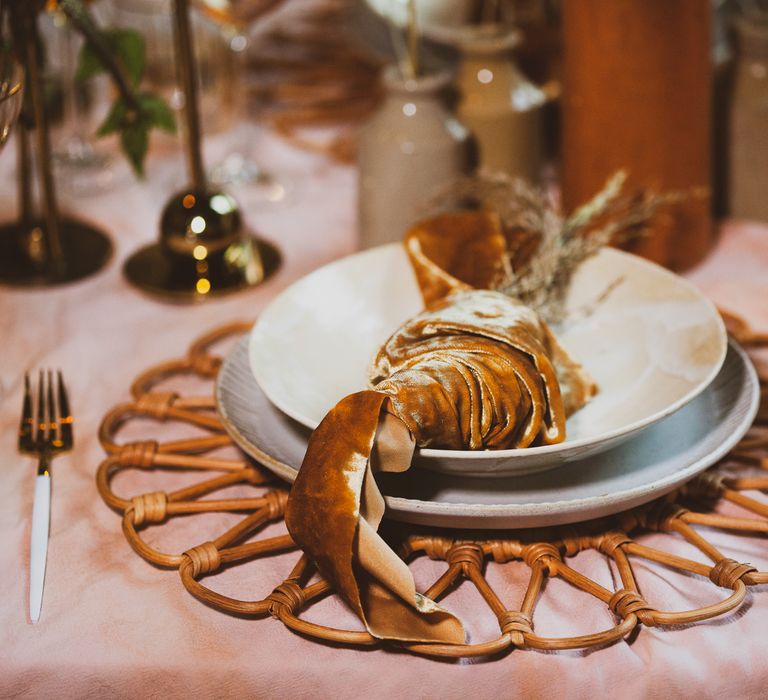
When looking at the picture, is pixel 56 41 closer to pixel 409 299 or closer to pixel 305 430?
pixel 409 299

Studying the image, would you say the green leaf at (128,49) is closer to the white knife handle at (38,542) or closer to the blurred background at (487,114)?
the blurred background at (487,114)

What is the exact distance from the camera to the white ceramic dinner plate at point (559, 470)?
0.55 metres

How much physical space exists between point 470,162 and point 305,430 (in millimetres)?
412

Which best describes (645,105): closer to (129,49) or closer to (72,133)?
(129,49)

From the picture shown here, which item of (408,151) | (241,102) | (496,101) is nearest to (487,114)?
(496,101)

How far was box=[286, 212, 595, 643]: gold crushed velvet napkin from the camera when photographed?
0.51 m

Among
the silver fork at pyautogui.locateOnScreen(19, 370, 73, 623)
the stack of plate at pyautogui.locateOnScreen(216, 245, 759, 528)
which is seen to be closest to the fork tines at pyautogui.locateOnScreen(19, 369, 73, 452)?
the silver fork at pyautogui.locateOnScreen(19, 370, 73, 623)

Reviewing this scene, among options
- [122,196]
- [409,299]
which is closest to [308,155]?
[122,196]

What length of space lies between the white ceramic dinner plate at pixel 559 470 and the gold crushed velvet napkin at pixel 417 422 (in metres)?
0.03

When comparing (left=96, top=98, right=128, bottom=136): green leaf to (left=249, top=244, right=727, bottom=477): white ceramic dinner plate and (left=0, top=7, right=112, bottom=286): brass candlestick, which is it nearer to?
(left=0, top=7, right=112, bottom=286): brass candlestick

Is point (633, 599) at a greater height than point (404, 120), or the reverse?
point (404, 120)

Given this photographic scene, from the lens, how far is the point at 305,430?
65cm

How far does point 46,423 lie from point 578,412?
1.22 feet

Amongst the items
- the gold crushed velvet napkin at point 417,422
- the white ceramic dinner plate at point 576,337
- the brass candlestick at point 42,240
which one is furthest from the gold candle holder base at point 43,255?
the gold crushed velvet napkin at point 417,422
